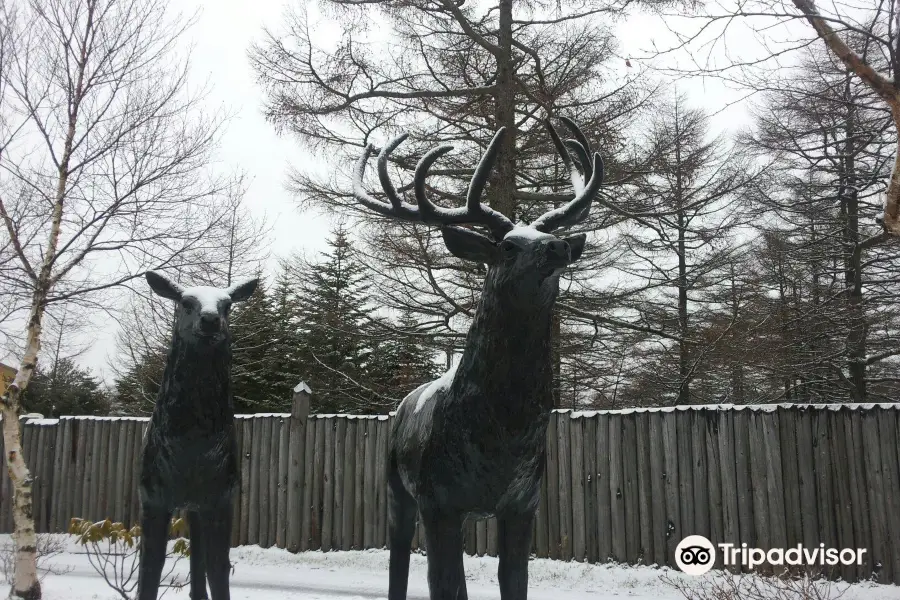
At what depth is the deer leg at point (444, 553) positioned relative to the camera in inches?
110

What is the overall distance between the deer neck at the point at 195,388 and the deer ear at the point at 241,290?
1.25 feet

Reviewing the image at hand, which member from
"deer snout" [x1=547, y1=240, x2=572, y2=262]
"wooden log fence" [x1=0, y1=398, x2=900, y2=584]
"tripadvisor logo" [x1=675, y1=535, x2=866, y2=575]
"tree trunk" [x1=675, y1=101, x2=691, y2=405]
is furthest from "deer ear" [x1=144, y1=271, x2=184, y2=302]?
"tree trunk" [x1=675, y1=101, x2=691, y2=405]

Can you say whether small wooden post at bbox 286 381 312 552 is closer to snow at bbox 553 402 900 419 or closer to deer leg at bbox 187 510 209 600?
snow at bbox 553 402 900 419

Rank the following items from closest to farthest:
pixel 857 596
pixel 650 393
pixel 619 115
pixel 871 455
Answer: pixel 857 596
pixel 871 455
pixel 619 115
pixel 650 393

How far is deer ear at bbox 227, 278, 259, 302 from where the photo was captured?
12.6 feet

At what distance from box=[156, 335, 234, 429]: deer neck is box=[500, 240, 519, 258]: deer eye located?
1.72 meters

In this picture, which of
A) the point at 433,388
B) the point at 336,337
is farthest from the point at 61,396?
the point at 433,388

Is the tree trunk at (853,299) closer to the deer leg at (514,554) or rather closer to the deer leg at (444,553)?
the deer leg at (514,554)

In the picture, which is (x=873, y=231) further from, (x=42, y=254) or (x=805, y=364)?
(x=42, y=254)

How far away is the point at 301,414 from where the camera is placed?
30.4ft

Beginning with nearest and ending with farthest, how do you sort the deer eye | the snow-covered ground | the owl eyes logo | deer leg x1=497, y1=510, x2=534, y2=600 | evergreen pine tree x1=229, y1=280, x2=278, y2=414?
the deer eye, deer leg x1=497, y1=510, x2=534, y2=600, the snow-covered ground, the owl eyes logo, evergreen pine tree x1=229, y1=280, x2=278, y2=414

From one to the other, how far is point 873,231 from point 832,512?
322 inches

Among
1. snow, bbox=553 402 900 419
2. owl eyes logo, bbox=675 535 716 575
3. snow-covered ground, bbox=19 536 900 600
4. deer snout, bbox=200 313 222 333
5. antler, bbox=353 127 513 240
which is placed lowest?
snow-covered ground, bbox=19 536 900 600

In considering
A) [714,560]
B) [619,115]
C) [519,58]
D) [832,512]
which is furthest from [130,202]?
[832,512]
